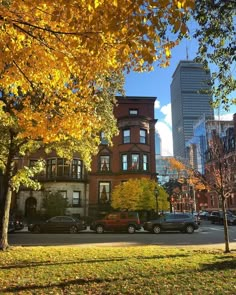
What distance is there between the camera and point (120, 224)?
2605cm

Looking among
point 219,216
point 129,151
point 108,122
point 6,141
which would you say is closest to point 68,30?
point 108,122

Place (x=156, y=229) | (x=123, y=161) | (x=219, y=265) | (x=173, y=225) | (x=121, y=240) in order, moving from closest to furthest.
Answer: (x=219, y=265) < (x=121, y=240) < (x=156, y=229) < (x=173, y=225) < (x=123, y=161)

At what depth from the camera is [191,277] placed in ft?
22.2

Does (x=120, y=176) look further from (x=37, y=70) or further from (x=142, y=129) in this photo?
(x=37, y=70)

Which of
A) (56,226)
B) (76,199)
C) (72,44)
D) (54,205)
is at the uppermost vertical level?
(72,44)

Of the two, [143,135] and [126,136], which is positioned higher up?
[143,135]

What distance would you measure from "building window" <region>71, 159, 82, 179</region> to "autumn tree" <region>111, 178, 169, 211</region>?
669 cm

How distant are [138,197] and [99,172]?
835 cm

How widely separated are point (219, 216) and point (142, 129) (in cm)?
1506

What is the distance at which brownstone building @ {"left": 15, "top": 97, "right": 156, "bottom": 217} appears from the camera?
125ft

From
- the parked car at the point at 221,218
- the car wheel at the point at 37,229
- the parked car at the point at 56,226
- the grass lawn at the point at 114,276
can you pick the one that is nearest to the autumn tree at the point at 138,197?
the parked car at the point at 56,226

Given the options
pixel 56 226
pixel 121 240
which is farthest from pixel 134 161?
pixel 121 240

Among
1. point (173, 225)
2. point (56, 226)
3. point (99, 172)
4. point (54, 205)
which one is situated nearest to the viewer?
point (173, 225)

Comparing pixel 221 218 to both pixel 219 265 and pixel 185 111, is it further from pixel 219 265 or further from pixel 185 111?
pixel 219 265
